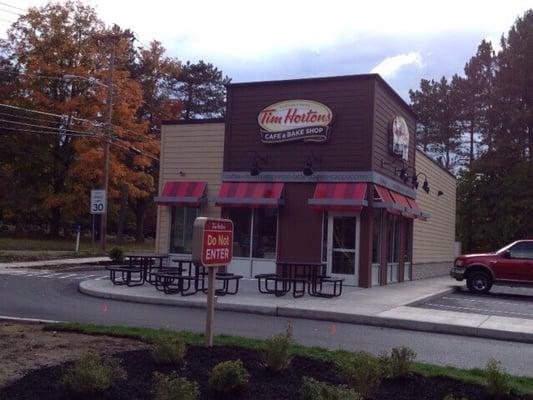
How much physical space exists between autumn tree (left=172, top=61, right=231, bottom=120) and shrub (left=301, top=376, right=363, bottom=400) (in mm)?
57001

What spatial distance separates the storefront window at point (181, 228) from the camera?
73.8ft

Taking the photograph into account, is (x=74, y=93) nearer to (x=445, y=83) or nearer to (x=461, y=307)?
(x=445, y=83)

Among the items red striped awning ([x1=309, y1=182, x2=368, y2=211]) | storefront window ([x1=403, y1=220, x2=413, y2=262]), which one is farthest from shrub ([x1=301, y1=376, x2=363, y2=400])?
storefront window ([x1=403, y1=220, x2=413, y2=262])

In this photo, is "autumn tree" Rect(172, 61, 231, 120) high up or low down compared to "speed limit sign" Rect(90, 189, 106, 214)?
up

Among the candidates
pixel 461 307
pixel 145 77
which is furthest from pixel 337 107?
pixel 145 77

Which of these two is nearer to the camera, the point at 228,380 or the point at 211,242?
the point at 228,380

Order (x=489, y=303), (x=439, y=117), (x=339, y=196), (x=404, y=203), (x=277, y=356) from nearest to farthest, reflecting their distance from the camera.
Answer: (x=277, y=356), (x=489, y=303), (x=339, y=196), (x=404, y=203), (x=439, y=117)

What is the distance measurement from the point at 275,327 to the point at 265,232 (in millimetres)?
9223

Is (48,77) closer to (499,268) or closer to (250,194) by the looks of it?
(250,194)

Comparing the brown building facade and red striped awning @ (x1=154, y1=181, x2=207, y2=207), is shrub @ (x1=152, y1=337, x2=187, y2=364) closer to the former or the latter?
the brown building facade

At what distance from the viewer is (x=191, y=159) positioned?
22.8m

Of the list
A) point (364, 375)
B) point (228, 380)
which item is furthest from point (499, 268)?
point (228, 380)

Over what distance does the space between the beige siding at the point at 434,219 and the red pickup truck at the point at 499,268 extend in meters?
4.87

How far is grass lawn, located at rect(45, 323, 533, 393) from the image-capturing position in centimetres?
690
